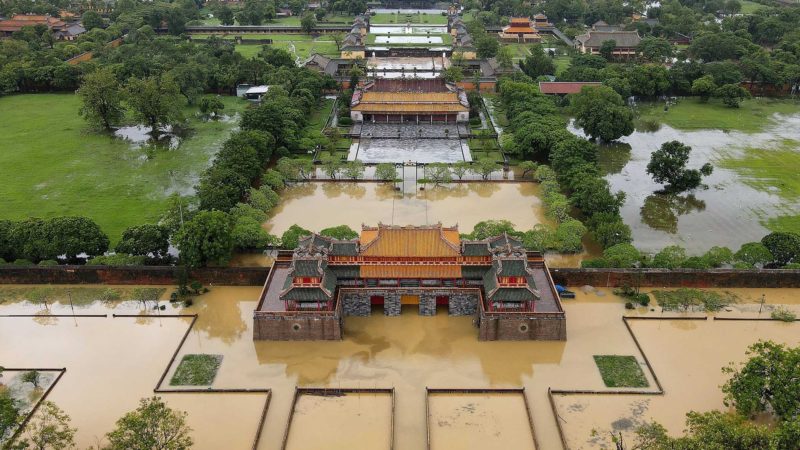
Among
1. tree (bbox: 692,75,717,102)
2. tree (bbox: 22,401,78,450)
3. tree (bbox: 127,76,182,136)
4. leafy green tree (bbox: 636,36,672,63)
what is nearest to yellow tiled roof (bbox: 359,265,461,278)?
tree (bbox: 22,401,78,450)

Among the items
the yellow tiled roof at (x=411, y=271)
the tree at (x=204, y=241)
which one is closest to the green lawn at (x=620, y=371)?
the yellow tiled roof at (x=411, y=271)

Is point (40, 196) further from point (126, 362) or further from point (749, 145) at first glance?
point (749, 145)

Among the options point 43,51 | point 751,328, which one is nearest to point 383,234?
point 751,328

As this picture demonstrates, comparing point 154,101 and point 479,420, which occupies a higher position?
point 154,101

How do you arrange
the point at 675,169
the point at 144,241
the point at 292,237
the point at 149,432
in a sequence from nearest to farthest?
the point at 149,432 → the point at 144,241 → the point at 292,237 → the point at 675,169

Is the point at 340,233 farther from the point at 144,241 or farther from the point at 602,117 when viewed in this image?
the point at 602,117

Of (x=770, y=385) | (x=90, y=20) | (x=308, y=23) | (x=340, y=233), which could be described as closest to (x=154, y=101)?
(x=340, y=233)

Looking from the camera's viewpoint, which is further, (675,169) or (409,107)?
(409,107)
